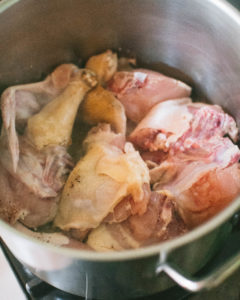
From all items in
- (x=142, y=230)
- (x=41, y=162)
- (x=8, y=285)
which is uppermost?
(x=41, y=162)

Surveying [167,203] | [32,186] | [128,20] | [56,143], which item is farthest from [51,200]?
[128,20]

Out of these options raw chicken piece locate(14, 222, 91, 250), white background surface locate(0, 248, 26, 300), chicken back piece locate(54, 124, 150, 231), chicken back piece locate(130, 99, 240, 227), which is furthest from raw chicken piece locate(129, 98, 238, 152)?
white background surface locate(0, 248, 26, 300)

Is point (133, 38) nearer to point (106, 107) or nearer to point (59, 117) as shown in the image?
point (106, 107)

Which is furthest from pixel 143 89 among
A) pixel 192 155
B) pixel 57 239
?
pixel 57 239

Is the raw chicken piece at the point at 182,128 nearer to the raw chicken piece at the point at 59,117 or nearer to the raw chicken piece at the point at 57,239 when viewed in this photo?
the raw chicken piece at the point at 59,117

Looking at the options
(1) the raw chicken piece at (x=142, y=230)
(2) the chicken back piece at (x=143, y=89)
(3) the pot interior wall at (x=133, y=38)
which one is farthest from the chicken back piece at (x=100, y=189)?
(3) the pot interior wall at (x=133, y=38)

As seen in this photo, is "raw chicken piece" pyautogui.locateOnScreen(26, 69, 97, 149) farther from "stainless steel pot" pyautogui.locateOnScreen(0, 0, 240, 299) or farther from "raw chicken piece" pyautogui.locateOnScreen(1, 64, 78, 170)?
"stainless steel pot" pyautogui.locateOnScreen(0, 0, 240, 299)
